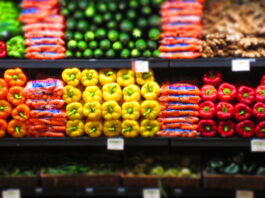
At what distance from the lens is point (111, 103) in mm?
2709

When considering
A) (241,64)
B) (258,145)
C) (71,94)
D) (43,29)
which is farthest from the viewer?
(43,29)

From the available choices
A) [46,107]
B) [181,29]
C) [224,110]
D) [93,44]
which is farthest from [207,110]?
[46,107]

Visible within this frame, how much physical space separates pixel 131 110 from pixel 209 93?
2.10 ft

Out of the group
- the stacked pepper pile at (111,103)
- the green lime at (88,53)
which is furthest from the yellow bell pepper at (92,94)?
the green lime at (88,53)

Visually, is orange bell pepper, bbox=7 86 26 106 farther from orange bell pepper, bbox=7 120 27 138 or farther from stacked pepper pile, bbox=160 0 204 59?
stacked pepper pile, bbox=160 0 204 59

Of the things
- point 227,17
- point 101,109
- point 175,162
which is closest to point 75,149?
point 101,109

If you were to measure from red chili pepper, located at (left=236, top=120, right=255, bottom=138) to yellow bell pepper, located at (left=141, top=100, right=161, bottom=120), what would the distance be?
65 centimetres

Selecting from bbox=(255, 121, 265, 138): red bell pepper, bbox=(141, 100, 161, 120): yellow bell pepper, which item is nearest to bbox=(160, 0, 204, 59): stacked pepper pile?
bbox=(141, 100, 161, 120): yellow bell pepper

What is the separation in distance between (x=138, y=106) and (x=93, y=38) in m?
0.66

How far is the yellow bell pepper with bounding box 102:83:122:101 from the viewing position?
8.95 feet

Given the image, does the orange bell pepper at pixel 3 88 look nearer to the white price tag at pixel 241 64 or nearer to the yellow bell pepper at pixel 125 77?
the yellow bell pepper at pixel 125 77

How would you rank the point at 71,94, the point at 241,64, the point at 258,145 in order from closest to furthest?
the point at 241,64 < the point at 258,145 < the point at 71,94

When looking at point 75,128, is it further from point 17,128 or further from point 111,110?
point 17,128

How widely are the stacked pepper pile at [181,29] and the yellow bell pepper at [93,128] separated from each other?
2.51 ft
